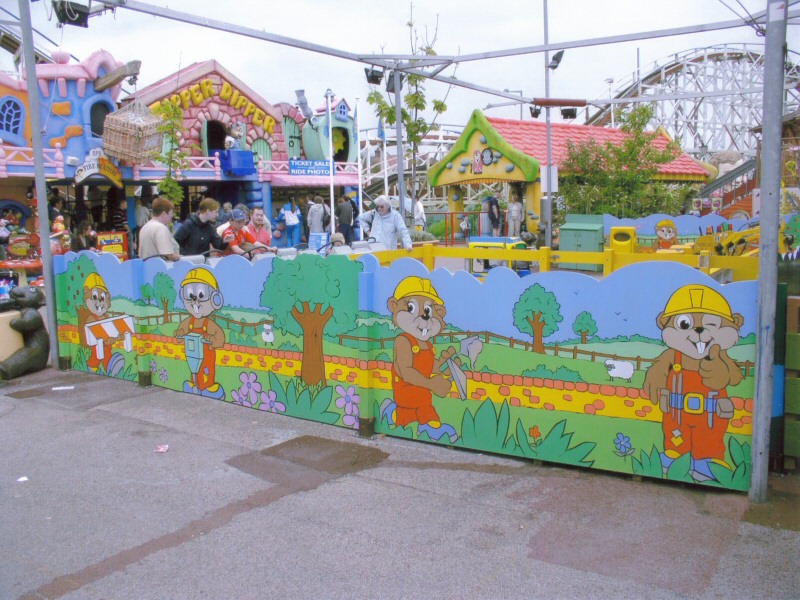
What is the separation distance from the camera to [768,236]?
4.38m

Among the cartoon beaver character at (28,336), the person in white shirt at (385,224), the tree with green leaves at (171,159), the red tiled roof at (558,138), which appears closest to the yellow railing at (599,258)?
the person in white shirt at (385,224)

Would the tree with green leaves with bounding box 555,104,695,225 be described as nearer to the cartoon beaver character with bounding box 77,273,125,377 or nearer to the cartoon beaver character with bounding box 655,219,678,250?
the cartoon beaver character with bounding box 655,219,678,250

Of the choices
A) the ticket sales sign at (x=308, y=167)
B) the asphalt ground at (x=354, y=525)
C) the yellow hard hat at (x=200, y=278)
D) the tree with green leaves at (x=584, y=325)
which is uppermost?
the ticket sales sign at (x=308, y=167)

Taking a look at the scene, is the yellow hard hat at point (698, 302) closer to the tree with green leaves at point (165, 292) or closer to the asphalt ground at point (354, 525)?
the asphalt ground at point (354, 525)

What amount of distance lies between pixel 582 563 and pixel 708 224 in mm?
13144

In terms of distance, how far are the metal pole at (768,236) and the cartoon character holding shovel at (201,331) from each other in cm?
479

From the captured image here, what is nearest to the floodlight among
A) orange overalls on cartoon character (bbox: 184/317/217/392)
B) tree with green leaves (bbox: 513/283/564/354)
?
orange overalls on cartoon character (bbox: 184/317/217/392)

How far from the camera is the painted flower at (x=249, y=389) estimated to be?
22.5 ft

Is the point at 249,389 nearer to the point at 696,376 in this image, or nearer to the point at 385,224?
the point at 385,224

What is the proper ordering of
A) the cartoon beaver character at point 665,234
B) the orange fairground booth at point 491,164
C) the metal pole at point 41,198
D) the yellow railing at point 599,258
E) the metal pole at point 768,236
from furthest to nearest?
1. the orange fairground booth at point 491,164
2. the cartoon beaver character at point 665,234
3. the metal pole at point 41,198
4. the yellow railing at point 599,258
5. the metal pole at point 768,236

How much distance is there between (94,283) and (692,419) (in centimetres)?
667

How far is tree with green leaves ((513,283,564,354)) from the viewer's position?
16.6 feet

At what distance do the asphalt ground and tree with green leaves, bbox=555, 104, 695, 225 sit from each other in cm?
1544

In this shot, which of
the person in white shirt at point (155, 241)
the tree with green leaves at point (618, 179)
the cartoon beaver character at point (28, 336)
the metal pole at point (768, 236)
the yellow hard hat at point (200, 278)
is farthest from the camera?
the tree with green leaves at point (618, 179)
